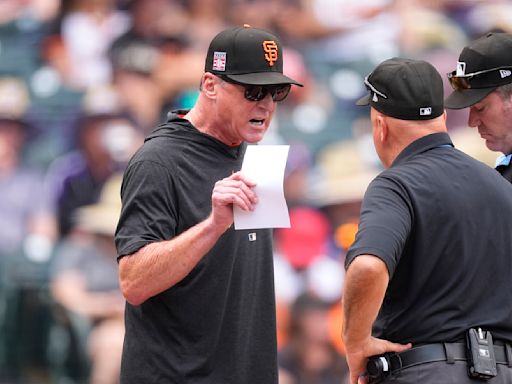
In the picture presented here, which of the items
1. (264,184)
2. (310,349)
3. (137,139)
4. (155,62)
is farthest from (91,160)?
(264,184)

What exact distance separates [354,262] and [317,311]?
475 cm

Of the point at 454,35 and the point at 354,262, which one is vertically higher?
the point at 454,35

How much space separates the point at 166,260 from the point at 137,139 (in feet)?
16.8

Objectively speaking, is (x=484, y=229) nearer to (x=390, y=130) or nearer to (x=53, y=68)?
(x=390, y=130)

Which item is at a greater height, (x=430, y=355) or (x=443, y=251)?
(x=443, y=251)

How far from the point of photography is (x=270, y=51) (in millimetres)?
3840

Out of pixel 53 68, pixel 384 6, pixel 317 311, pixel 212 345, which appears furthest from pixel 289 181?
pixel 212 345

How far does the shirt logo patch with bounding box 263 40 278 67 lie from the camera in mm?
3822

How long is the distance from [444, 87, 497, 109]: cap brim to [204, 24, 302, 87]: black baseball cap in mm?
689

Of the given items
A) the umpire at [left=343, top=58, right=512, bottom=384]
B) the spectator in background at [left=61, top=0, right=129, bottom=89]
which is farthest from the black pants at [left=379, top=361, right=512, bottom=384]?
the spectator in background at [left=61, top=0, right=129, bottom=89]

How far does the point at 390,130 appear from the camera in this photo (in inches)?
144

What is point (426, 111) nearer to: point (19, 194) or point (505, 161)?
point (505, 161)

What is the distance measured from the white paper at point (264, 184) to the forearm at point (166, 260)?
10 centimetres

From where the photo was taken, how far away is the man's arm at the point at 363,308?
332 centimetres
